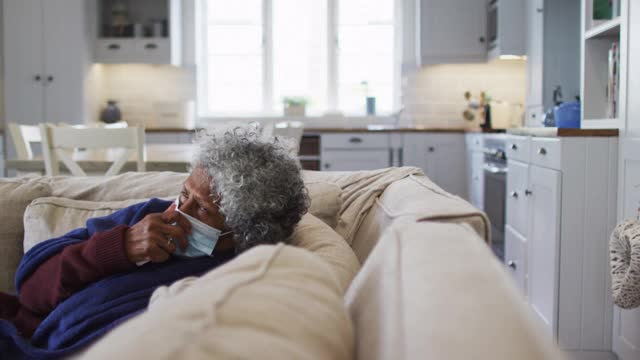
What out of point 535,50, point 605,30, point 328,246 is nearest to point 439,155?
point 535,50

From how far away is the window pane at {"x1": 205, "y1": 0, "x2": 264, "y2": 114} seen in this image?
6598 millimetres

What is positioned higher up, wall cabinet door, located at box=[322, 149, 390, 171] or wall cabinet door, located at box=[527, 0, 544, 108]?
wall cabinet door, located at box=[527, 0, 544, 108]

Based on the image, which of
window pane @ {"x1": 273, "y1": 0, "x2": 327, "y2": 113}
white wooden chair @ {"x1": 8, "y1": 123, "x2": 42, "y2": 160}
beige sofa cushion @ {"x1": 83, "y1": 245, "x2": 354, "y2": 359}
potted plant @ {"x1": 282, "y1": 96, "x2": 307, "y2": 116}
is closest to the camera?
beige sofa cushion @ {"x1": 83, "y1": 245, "x2": 354, "y2": 359}

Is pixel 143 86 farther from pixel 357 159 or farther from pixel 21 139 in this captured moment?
pixel 21 139

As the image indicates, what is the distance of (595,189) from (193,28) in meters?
4.42

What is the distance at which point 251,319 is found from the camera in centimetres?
63

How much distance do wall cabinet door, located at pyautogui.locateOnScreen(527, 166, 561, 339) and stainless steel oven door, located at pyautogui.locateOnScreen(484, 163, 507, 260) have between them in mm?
1391

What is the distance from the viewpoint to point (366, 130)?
586cm

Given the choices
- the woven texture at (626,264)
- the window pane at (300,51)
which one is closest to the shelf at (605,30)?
the woven texture at (626,264)

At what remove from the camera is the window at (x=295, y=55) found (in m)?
6.57

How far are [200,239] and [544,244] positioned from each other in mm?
2026

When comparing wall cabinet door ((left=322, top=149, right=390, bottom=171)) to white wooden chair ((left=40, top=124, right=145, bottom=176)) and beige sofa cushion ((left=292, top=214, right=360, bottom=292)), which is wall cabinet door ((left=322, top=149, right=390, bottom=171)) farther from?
beige sofa cushion ((left=292, top=214, right=360, bottom=292))

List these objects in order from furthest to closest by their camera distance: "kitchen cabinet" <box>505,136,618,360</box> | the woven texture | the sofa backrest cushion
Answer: "kitchen cabinet" <box>505,136,618,360</box> → the woven texture → the sofa backrest cushion

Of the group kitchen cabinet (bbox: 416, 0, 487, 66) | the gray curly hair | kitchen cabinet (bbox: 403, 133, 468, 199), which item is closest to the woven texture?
the gray curly hair
